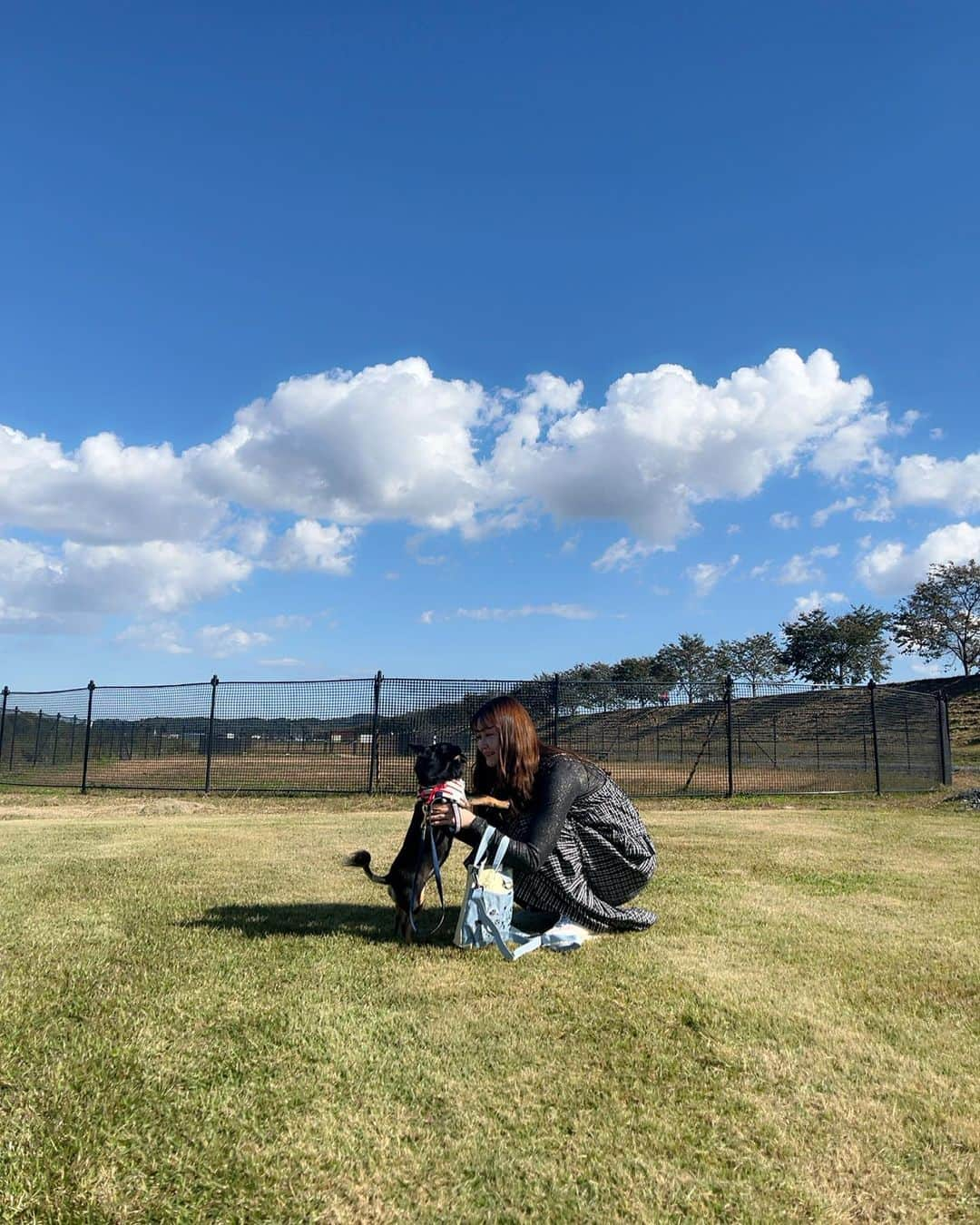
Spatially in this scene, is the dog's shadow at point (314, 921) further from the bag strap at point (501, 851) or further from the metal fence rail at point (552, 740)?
the metal fence rail at point (552, 740)

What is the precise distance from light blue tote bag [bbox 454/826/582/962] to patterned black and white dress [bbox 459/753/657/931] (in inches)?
2.4

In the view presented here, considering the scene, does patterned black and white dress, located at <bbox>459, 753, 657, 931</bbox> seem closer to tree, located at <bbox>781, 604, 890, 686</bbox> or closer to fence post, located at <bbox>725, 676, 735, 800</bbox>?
fence post, located at <bbox>725, 676, 735, 800</bbox>

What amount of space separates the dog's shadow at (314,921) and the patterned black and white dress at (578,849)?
0.60m

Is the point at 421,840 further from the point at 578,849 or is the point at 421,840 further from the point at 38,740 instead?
the point at 38,740

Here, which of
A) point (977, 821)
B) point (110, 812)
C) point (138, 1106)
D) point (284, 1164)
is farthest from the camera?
point (110, 812)

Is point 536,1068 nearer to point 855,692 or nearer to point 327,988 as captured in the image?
point 327,988

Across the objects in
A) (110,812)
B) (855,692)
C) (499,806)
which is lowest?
(110,812)

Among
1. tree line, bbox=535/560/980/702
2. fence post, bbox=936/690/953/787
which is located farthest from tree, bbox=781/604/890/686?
fence post, bbox=936/690/953/787

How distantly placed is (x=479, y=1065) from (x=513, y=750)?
1.62 meters

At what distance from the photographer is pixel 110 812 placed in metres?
11.9

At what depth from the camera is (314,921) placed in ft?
14.7

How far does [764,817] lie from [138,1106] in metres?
10.2

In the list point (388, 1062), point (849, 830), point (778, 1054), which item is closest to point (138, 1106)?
point (388, 1062)

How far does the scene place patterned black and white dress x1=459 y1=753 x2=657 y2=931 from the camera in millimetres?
3834
